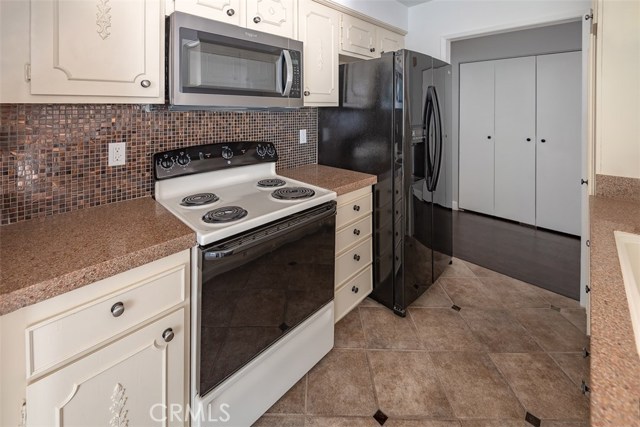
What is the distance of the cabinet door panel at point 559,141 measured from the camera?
3.89 m

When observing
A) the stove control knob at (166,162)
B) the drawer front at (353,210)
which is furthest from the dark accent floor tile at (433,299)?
the stove control knob at (166,162)

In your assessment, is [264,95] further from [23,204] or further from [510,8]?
[510,8]

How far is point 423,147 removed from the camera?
2.35m

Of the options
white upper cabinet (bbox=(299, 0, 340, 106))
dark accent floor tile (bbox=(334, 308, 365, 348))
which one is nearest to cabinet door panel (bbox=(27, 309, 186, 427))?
dark accent floor tile (bbox=(334, 308, 365, 348))

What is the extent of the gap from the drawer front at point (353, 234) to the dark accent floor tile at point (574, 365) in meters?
1.29

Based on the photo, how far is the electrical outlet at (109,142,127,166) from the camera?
1586 millimetres

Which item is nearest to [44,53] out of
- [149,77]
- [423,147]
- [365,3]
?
[149,77]

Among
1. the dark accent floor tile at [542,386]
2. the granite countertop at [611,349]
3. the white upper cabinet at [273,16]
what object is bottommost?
the dark accent floor tile at [542,386]

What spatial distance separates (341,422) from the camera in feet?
5.11

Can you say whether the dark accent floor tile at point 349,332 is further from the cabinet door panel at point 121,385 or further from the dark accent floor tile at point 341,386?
the cabinet door panel at point 121,385

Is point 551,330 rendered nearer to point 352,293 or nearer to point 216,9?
point 352,293

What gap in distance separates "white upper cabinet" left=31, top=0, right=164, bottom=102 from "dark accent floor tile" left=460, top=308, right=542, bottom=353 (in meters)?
2.25

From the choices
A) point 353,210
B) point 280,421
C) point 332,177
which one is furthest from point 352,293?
point 280,421

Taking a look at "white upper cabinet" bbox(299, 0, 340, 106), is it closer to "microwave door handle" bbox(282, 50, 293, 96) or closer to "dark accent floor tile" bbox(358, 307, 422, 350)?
"microwave door handle" bbox(282, 50, 293, 96)
